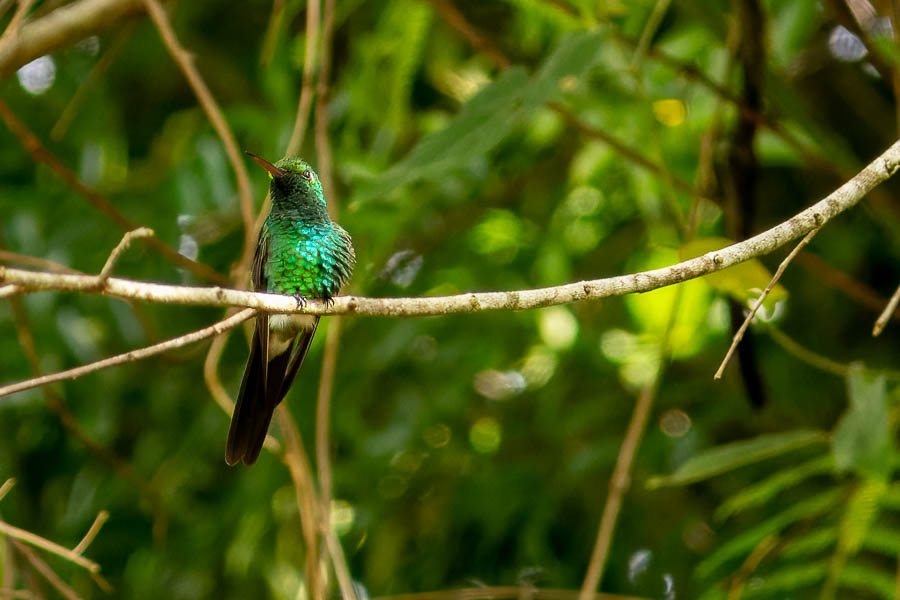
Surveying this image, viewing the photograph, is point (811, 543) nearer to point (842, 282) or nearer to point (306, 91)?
point (842, 282)

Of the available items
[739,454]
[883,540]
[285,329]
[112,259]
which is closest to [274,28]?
[285,329]

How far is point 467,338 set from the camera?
4.48 meters

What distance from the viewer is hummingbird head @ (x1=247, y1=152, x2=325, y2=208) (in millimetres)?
2926

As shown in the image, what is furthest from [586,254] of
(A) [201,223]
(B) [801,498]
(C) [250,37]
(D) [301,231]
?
(C) [250,37]

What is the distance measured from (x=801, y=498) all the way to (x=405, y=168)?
2.27m

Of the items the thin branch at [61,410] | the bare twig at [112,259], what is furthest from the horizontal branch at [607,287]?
the thin branch at [61,410]

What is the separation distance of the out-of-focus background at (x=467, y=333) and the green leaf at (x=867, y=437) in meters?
1.01

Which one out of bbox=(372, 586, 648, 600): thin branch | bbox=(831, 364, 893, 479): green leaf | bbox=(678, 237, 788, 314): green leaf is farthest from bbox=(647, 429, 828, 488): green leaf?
bbox=(678, 237, 788, 314): green leaf

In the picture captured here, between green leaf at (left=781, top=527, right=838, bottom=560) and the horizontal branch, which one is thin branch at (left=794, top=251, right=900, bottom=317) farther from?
the horizontal branch

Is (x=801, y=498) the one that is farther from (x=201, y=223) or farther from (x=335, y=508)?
(x=201, y=223)

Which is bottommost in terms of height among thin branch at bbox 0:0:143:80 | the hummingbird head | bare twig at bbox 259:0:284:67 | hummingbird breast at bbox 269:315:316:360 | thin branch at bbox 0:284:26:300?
thin branch at bbox 0:284:26:300

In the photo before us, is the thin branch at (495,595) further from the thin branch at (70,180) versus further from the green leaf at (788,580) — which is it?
the thin branch at (70,180)

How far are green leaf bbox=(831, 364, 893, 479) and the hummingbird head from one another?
63.0 inches

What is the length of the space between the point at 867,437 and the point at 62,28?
2.56m
